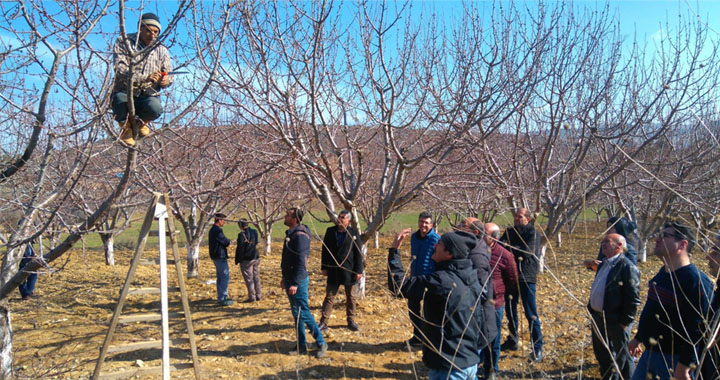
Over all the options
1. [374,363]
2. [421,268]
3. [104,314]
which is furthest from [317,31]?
[104,314]

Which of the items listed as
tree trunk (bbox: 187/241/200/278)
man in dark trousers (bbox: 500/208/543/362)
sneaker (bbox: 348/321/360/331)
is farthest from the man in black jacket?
tree trunk (bbox: 187/241/200/278)

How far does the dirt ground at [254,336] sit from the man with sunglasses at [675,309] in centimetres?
45

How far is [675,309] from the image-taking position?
3227 millimetres

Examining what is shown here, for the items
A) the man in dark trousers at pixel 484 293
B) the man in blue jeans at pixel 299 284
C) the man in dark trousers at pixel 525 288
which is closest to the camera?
the man in dark trousers at pixel 484 293

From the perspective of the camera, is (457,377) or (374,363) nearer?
(457,377)

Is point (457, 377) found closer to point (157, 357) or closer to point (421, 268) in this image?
point (421, 268)

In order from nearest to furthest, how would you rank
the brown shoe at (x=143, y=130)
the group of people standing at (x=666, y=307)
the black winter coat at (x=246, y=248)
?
the group of people standing at (x=666, y=307) → the brown shoe at (x=143, y=130) → the black winter coat at (x=246, y=248)

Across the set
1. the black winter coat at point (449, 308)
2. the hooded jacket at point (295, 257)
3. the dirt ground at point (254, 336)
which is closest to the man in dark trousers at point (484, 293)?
the black winter coat at point (449, 308)

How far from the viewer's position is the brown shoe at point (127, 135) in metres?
3.22

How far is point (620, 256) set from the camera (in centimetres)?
409

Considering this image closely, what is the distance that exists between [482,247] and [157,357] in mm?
4250

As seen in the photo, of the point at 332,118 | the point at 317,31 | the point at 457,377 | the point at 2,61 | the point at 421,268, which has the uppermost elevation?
the point at 317,31

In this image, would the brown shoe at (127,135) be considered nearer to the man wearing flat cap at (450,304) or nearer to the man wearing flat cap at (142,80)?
the man wearing flat cap at (142,80)

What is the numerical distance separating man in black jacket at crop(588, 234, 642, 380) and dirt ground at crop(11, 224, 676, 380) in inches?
10.9
